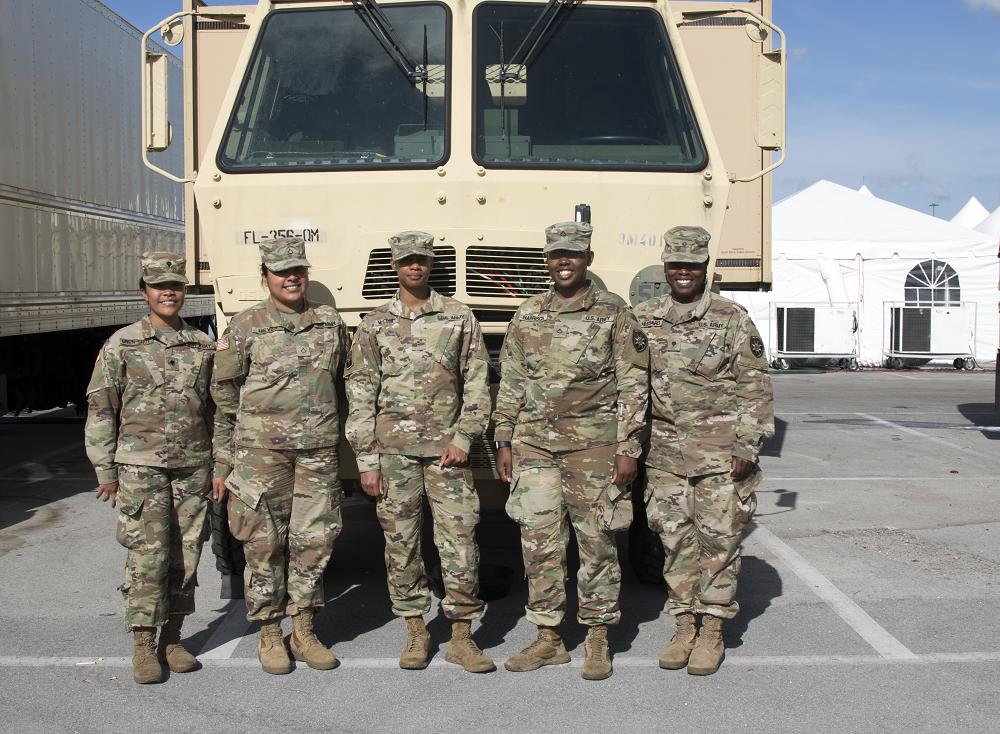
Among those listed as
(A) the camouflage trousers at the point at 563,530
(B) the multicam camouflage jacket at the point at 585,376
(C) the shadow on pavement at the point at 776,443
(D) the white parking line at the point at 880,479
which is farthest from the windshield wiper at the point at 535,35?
(C) the shadow on pavement at the point at 776,443

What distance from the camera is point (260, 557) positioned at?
479cm

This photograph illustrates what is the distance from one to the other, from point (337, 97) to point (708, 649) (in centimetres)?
332

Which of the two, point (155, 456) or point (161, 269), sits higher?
point (161, 269)

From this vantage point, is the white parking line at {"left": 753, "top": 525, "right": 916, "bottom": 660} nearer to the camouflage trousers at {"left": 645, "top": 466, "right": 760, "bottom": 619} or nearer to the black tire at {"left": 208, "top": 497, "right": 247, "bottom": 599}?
the camouflage trousers at {"left": 645, "top": 466, "right": 760, "bottom": 619}

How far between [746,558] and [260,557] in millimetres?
3266

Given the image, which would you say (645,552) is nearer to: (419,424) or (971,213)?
(419,424)

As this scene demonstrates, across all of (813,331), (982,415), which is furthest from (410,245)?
(813,331)

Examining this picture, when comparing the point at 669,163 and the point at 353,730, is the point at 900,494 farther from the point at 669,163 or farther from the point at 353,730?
the point at 353,730

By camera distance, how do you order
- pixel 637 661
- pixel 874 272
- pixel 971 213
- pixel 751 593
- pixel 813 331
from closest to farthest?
pixel 637 661 < pixel 751 593 < pixel 813 331 < pixel 874 272 < pixel 971 213

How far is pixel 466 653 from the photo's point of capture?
4820 mm

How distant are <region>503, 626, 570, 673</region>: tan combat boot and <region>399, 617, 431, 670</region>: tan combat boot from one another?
0.36m

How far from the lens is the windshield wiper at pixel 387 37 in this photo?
5.72 metres

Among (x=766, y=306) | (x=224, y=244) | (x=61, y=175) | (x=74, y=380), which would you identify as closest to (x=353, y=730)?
(x=224, y=244)

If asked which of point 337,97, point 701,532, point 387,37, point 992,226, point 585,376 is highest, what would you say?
point 992,226
